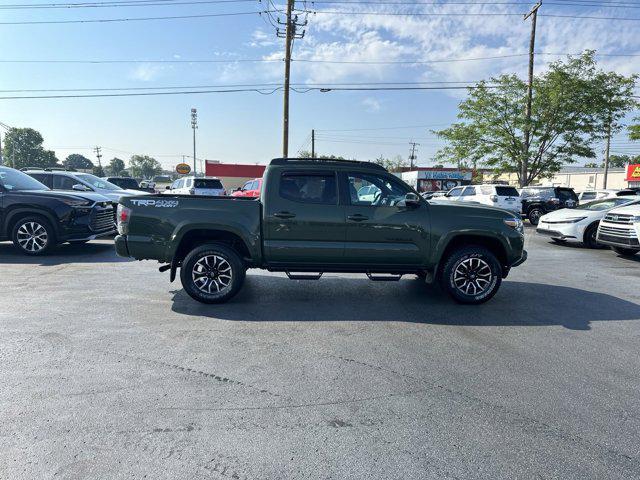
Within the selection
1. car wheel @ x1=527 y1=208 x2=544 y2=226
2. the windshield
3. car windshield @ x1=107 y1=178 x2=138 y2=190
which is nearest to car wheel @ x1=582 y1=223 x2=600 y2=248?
the windshield

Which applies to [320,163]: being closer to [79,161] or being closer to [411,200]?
[411,200]

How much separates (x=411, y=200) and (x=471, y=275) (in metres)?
1.37

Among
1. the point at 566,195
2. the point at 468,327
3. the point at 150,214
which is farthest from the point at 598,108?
the point at 150,214

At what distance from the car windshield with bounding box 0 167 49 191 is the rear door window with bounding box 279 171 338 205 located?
21.8ft

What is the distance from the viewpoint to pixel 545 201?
773 inches

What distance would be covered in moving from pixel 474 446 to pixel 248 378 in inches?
72.5

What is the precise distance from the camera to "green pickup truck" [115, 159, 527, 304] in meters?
5.58

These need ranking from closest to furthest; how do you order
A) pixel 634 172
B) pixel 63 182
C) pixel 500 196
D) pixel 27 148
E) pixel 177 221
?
1. pixel 177 221
2. pixel 63 182
3. pixel 500 196
4. pixel 634 172
5. pixel 27 148

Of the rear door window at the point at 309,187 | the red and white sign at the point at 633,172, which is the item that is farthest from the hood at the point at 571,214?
the red and white sign at the point at 633,172

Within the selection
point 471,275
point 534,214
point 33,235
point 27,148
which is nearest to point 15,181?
point 33,235

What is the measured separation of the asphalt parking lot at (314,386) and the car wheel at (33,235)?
2.71 m

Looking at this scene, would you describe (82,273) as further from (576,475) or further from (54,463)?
(576,475)

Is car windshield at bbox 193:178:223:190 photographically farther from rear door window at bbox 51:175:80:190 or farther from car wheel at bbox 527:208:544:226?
car wheel at bbox 527:208:544:226

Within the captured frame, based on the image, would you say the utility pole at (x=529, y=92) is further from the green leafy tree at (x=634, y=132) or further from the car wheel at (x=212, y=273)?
the car wheel at (x=212, y=273)
